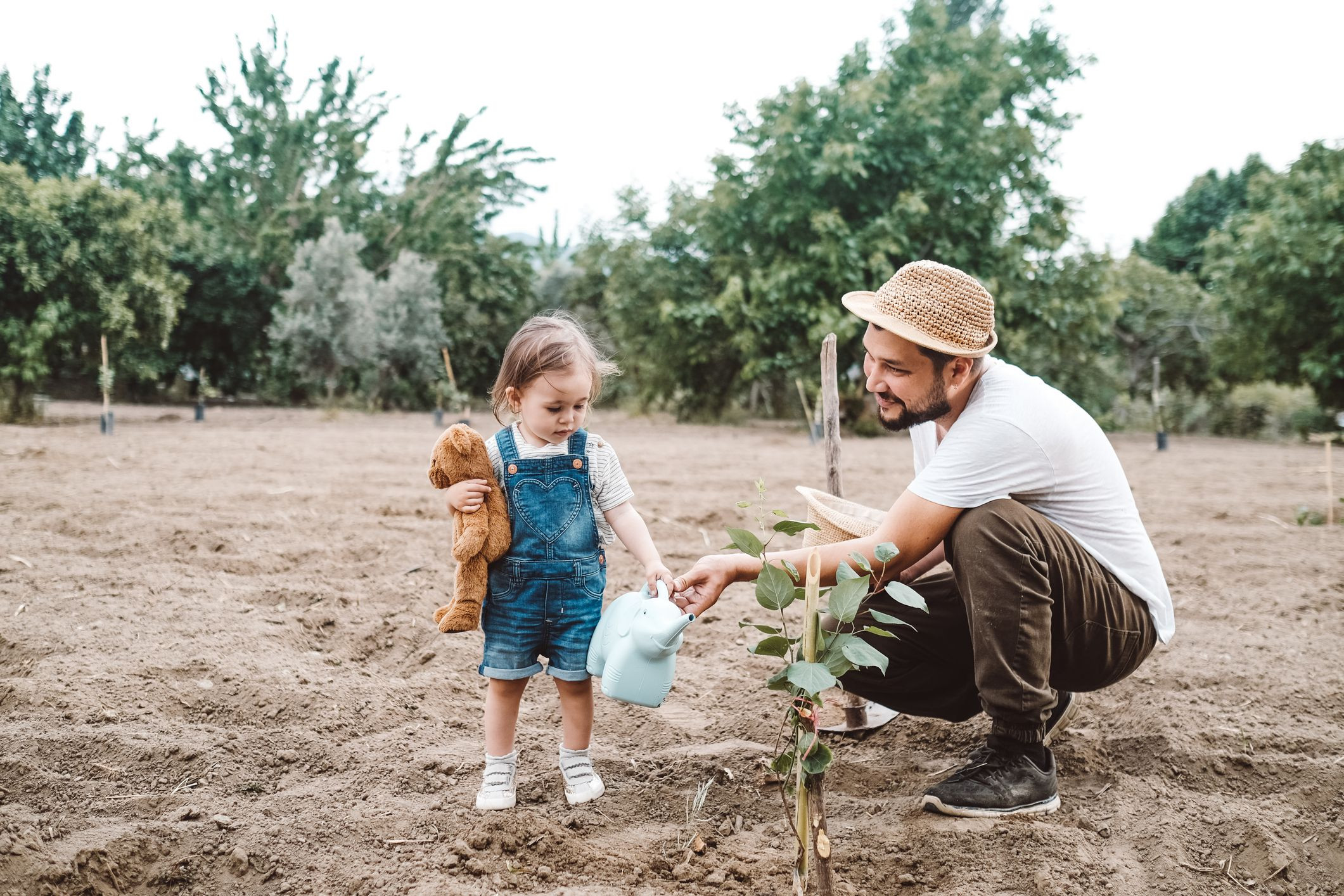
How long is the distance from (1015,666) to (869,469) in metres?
6.62

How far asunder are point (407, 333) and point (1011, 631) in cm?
1768

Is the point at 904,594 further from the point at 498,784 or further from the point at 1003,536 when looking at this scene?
the point at 498,784

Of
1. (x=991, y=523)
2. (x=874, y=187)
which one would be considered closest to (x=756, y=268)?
(x=874, y=187)

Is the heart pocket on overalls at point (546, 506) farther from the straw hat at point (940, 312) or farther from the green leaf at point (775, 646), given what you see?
the straw hat at point (940, 312)

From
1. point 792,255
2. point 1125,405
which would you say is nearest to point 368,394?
point 792,255

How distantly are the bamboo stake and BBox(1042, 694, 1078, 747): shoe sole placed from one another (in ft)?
3.85

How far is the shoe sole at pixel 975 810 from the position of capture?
7.43ft

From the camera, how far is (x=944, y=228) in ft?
45.4

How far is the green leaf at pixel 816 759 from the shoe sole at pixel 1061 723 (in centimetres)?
123

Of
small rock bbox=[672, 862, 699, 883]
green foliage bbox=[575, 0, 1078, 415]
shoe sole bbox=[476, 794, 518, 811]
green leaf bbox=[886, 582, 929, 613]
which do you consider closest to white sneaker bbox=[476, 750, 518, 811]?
shoe sole bbox=[476, 794, 518, 811]

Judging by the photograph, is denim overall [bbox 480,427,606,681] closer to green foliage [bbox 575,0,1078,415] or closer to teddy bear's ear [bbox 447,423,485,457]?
teddy bear's ear [bbox 447,423,485,457]

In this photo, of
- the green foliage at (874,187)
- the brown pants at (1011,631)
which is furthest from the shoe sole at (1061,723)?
the green foliage at (874,187)

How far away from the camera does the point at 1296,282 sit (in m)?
14.2

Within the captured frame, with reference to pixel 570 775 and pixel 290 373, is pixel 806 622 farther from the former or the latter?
pixel 290 373
